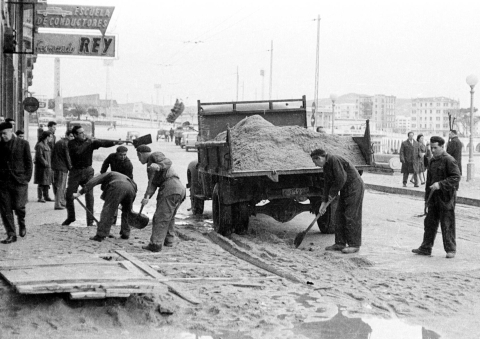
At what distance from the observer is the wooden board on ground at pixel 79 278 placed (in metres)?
6.08

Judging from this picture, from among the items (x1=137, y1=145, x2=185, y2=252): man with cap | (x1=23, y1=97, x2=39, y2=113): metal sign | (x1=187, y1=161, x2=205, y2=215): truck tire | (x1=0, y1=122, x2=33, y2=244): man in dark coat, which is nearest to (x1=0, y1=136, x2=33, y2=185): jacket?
(x1=0, y1=122, x2=33, y2=244): man in dark coat

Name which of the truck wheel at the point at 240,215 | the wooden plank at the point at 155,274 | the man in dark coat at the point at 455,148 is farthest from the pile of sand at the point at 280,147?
the man in dark coat at the point at 455,148

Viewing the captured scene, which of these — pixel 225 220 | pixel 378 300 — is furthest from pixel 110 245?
pixel 378 300

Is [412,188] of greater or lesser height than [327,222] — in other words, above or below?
below

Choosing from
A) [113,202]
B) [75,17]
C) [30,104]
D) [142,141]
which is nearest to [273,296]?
[113,202]

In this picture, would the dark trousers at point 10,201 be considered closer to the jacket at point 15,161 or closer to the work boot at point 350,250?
the jacket at point 15,161

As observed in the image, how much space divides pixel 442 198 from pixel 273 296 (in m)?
3.61

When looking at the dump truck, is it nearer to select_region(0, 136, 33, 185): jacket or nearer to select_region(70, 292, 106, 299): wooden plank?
select_region(0, 136, 33, 185): jacket

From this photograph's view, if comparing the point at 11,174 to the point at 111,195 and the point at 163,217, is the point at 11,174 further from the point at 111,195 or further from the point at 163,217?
the point at 163,217

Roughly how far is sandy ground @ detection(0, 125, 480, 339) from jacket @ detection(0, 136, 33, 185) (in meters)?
0.94

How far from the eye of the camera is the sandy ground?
5891mm

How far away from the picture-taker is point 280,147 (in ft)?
37.0

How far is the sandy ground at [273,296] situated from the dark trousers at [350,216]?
315mm

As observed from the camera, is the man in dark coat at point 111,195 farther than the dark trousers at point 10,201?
Yes
